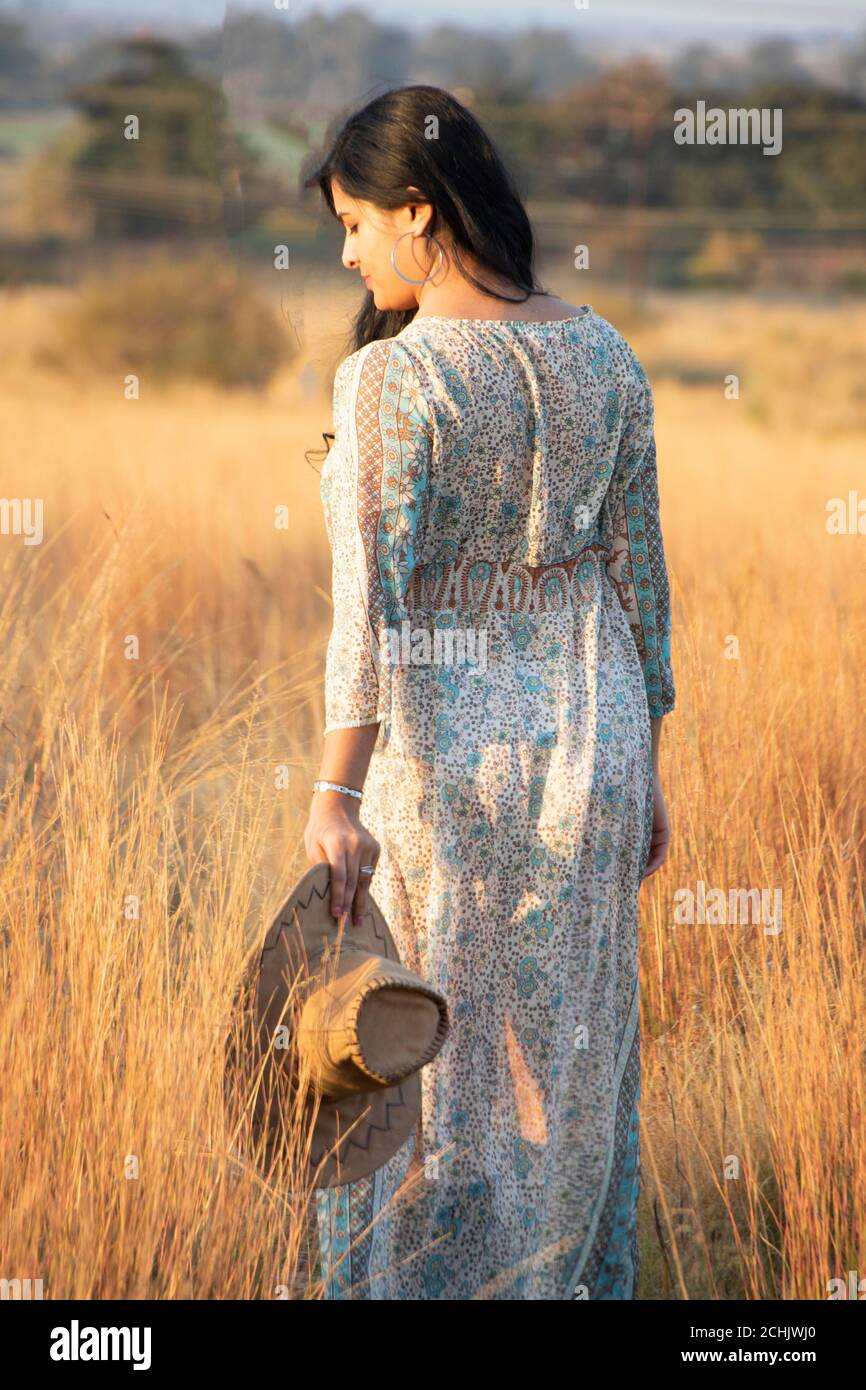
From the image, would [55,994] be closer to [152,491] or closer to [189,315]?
[152,491]

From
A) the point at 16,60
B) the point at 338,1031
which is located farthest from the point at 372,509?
the point at 16,60

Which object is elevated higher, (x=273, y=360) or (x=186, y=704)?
(x=273, y=360)

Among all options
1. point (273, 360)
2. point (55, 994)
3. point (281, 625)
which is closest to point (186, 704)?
point (281, 625)

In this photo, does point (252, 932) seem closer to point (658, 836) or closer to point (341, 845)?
point (658, 836)

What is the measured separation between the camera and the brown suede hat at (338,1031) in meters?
1.52

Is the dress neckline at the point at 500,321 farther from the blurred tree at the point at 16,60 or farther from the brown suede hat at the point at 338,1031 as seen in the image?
the blurred tree at the point at 16,60

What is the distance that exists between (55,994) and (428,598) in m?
0.77

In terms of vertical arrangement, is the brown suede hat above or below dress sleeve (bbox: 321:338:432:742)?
below

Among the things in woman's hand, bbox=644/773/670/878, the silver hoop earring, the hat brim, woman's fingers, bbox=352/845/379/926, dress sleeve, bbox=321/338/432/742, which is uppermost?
the silver hoop earring

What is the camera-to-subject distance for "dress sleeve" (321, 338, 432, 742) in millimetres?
1605

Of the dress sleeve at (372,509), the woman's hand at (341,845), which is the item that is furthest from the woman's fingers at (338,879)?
the dress sleeve at (372,509)

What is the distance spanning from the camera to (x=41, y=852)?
92.0 inches

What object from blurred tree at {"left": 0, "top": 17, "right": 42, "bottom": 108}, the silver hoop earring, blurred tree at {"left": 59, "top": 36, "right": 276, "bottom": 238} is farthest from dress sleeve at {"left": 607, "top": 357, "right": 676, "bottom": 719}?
blurred tree at {"left": 0, "top": 17, "right": 42, "bottom": 108}

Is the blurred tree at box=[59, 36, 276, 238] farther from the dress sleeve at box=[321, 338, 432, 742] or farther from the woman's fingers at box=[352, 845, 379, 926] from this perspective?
the woman's fingers at box=[352, 845, 379, 926]
